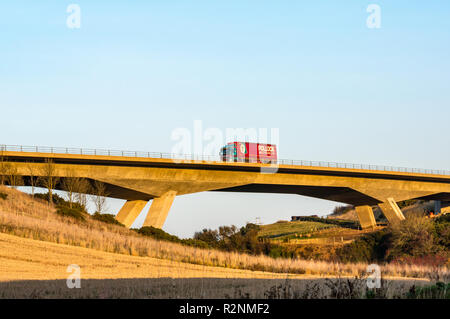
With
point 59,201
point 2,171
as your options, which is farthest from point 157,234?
point 2,171

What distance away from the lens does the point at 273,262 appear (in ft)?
88.1

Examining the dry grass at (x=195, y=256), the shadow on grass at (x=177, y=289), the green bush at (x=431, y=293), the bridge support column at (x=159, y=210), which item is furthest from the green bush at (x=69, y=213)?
the green bush at (x=431, y=293)

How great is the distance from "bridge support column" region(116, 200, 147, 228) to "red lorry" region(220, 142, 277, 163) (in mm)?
12633

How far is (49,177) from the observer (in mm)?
55188

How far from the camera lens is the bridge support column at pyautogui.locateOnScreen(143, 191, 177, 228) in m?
62.6

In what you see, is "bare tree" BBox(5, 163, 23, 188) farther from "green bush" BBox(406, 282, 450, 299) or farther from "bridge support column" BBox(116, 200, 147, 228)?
"green bush" BBox(406, 282, 450, 299)

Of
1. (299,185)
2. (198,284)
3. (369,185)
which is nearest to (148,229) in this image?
(299,185)

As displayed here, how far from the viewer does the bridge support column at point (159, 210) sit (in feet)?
205

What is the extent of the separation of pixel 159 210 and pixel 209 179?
722 centimetres

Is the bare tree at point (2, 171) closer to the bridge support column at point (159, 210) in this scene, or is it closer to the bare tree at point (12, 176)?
the bare tree at point (12, 176)

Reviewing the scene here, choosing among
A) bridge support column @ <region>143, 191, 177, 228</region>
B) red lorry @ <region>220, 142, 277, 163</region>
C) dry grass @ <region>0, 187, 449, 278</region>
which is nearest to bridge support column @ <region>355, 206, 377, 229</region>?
red lorry @ <region>220, 142, 277, 163</region>
